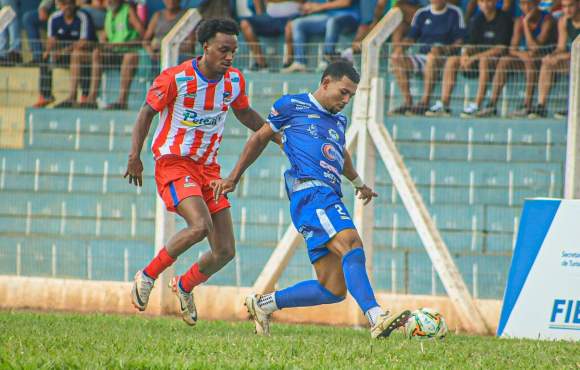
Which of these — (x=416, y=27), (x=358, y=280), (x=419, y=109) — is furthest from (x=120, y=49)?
(x=358, y=280)

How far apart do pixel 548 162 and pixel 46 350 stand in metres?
8.10

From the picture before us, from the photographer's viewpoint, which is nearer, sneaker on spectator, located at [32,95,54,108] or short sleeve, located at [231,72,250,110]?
short sleeve, located at [231,72,250,110]

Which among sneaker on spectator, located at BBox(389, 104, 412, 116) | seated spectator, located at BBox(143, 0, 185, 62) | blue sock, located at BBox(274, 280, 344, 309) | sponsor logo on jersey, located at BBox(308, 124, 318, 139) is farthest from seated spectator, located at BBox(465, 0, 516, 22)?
blue sock, located at BBox(274, 280, 344, 309)

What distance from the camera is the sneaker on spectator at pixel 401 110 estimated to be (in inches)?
519

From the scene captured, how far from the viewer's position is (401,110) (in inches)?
520

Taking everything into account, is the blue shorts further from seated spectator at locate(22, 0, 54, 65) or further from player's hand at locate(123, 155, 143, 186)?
Result: seated spectator at locate(22, 0, 54, 65)

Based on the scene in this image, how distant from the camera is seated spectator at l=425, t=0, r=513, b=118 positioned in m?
13.0

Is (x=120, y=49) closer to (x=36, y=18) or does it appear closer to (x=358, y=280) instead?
(x=36, y=18)

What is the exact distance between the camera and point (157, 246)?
12.2 m

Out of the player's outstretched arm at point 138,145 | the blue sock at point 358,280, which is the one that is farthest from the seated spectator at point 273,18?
the blue sock at point 358,280

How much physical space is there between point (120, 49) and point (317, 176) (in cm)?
677

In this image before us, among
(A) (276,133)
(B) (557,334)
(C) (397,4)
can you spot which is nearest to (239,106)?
(A) (276,133)

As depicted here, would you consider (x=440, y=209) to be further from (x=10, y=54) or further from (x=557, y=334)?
(x=10, y=54)

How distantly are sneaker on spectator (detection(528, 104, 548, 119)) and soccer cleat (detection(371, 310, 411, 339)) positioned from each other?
571 centimetres
